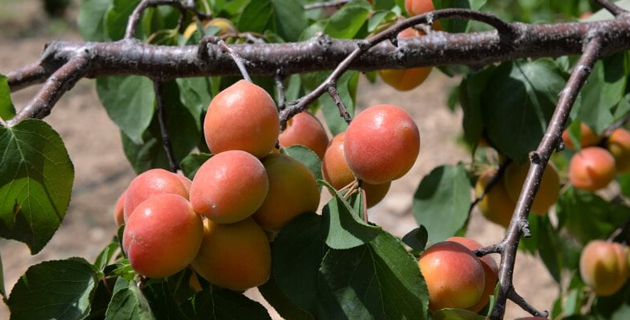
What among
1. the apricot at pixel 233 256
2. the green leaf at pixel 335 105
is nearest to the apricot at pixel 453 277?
the apricot at pixel 233 256

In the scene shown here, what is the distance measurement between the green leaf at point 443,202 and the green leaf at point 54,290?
0.50 meters

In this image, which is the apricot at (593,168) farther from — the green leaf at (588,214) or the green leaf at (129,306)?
the green leaf at (129,306)

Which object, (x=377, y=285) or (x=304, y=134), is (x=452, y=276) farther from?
(x=304, y=134)

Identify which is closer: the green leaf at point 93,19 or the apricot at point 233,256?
the apricot at point 233,256

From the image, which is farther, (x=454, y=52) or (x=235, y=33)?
(x=235, y=33)

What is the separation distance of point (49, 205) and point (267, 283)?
20cm

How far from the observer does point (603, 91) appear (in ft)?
3.03

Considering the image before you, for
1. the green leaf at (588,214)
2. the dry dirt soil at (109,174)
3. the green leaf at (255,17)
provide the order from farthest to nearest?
1. the dry dirt soil at (109,174)
2. the green leaf at (588,214)
3. the green leaf at (255,17)

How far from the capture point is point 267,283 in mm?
574

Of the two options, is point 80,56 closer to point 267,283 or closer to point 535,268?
point 267,283

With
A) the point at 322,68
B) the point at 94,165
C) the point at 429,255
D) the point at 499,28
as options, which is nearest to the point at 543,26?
the point at 499,28

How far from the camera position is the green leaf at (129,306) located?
496 millimetres

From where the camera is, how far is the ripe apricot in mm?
894

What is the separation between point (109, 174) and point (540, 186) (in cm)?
291
